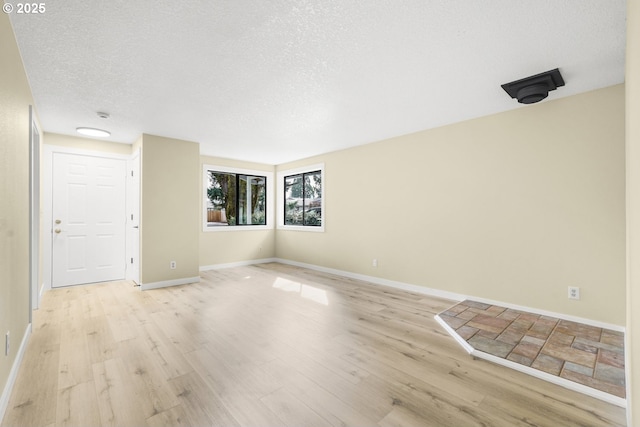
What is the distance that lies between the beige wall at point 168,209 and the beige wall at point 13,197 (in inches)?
72.2

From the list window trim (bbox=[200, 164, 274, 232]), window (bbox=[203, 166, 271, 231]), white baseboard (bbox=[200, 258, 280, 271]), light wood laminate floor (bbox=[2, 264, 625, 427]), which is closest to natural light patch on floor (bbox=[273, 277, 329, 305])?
light wood laminate floor (bbox=[2, 264, 625, 427])

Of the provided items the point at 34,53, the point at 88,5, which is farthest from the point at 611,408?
the point at 34,53

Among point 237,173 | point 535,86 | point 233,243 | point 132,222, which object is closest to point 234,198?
point 237,173

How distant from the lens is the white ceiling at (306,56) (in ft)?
5.91

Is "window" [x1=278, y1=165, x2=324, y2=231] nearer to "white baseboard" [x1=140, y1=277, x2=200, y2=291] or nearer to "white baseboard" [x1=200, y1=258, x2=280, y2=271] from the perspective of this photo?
"white baseboard" [x1=200, y1=258, x2=280, y2=271]

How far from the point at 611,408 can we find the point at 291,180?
618 centimetres

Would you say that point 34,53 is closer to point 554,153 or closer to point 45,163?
point 45,163

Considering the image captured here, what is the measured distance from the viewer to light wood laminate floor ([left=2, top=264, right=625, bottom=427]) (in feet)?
5.41

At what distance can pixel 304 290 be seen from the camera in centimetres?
442

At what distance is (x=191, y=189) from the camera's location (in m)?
4.95

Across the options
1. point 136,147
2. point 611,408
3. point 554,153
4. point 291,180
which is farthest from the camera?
point 291,180

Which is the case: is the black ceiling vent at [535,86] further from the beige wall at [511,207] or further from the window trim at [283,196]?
the window trim at [283,196]

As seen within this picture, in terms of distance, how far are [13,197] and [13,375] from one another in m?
→ 1.26

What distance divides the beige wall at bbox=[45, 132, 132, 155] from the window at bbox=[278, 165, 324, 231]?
333cm
